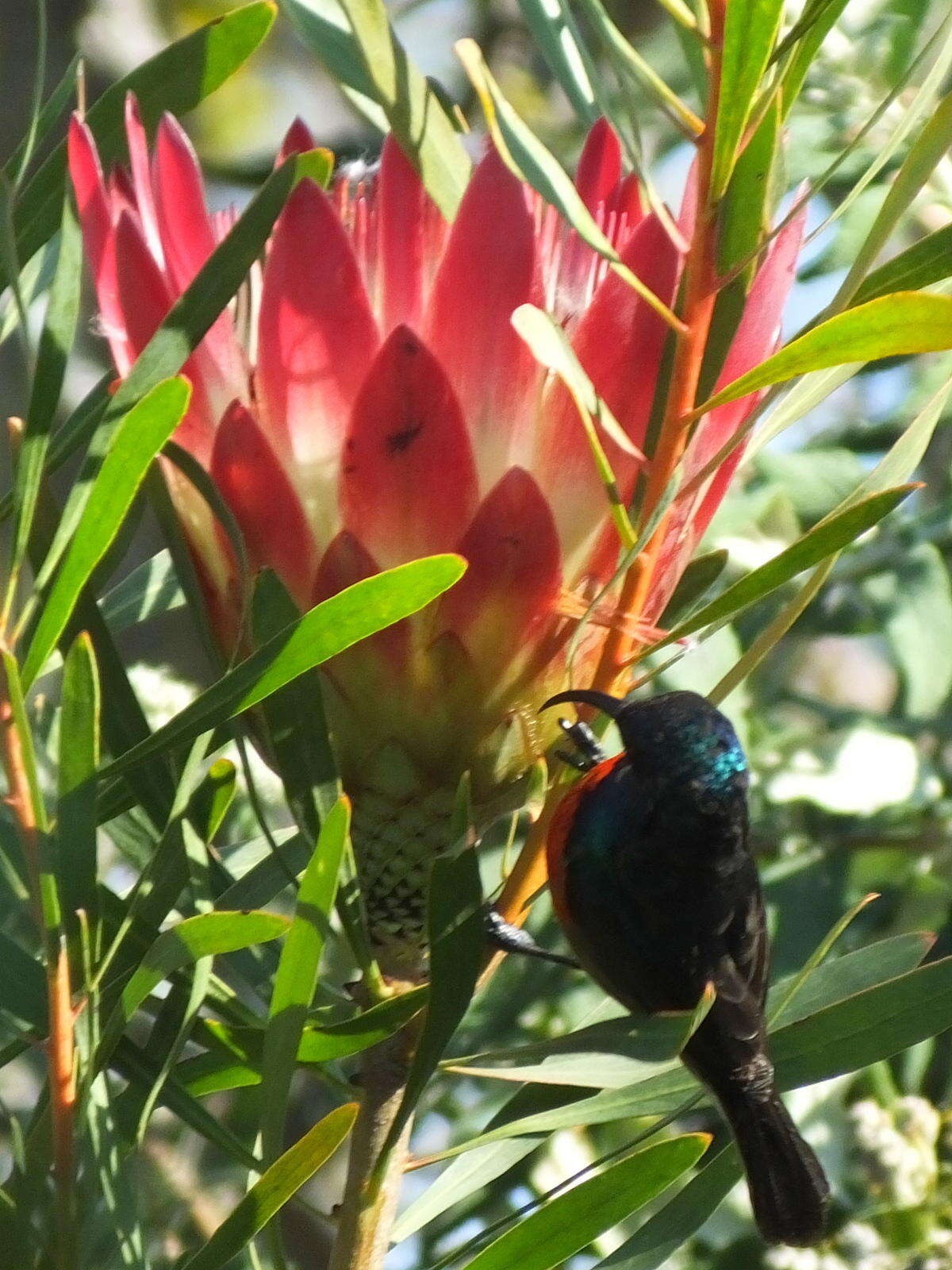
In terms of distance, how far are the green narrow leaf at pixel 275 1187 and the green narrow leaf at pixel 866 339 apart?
240 mm

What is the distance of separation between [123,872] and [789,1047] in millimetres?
1013

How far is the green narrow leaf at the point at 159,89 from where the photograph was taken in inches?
20.1

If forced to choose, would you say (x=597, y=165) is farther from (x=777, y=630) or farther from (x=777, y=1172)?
(x=777, y=1172)

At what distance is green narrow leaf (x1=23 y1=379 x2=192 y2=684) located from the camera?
1.34ft

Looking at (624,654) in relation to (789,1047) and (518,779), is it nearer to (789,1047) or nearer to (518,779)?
(518,779)

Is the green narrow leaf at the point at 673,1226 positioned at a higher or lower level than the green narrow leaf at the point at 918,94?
lower

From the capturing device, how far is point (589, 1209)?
49 cm

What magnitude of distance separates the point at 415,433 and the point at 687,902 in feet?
1.10

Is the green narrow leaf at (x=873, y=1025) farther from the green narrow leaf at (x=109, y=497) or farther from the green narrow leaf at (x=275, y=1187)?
the green narrow leaf at (x=109, y=497)

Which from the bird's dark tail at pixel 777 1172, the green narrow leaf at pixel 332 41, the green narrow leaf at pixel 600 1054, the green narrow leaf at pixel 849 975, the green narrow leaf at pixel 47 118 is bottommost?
the bird's dark tail at pixel 777 1172

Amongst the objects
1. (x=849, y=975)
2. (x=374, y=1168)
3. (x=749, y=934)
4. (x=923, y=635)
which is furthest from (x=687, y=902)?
(x=923, y=635)

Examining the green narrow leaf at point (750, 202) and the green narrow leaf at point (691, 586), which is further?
the green narrow leaf at point (691, 586)

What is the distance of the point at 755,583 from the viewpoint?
0.49m

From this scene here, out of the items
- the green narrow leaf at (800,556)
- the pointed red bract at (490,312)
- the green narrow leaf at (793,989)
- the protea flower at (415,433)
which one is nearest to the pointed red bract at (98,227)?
the protea flower at (415,433)
